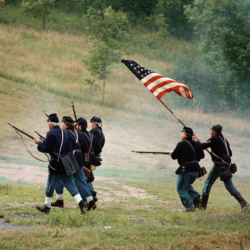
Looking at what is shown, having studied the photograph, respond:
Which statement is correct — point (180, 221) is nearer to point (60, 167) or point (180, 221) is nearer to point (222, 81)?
point (60, 167)


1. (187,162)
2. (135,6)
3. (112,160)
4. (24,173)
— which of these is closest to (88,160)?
(187,162)

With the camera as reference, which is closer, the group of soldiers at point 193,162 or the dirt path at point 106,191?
the group of soldiers at point 193,162

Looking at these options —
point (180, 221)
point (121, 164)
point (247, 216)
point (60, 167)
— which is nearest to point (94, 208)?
point (60, 167)

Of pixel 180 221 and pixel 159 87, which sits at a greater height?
pixel 159 87

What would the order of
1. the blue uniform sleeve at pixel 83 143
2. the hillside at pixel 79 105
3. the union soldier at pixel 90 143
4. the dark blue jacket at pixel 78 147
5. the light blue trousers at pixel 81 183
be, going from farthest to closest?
1. the hillside at pixel 79 105
2. the union soldier at pixel 90 143
3. the blue uniform sleeve at pixel 83 143
4. the light blue trousers at pixel 81 183
5. the dark blue jacket at pixel 78 147

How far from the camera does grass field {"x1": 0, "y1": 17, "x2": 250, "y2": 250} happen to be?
5425 mm

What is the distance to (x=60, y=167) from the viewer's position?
679cm

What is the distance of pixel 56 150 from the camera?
6.80 meters

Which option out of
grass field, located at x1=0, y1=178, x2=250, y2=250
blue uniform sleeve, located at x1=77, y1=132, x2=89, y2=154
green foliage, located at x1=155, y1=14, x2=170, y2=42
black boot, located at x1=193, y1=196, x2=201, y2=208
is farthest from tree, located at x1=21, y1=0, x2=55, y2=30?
black boot, located at x1=193, y1=196, x2=201, y2=208

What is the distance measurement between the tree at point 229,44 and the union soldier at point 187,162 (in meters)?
21.9

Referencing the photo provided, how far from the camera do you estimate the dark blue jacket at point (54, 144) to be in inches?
263

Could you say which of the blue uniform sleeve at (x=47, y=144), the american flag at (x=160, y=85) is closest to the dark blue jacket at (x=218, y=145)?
the american flag at (x=160, y=85)

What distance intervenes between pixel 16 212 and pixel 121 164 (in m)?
11.2

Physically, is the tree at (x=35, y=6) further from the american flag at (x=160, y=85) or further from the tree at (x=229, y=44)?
the american flag at (x=160, y=85)
